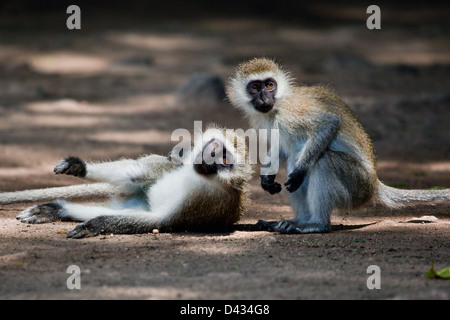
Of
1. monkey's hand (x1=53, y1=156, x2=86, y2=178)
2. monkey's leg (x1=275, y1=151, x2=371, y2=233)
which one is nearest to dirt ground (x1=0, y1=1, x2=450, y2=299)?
monkey's leg (x1=275, y1=151, x2=371, y2=233)

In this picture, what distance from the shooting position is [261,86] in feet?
23.7

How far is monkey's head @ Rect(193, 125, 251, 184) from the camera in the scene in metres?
6.76

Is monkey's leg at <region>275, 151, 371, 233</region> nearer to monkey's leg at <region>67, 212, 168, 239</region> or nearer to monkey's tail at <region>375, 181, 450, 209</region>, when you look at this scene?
monkey's tail at <region>375, 181, 450, 209</region>

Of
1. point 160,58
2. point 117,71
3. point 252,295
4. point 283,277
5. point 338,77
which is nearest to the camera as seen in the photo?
point 252,295

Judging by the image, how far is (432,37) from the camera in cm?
2173

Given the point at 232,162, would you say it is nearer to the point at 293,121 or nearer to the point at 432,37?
the point at 293,121

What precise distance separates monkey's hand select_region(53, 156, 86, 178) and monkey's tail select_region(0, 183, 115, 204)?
2.16 ft

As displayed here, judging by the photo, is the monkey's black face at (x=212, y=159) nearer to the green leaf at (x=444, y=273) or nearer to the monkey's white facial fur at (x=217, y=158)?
the monkey's white facial fur at (x=217, y=158)

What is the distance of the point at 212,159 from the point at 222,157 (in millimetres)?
113

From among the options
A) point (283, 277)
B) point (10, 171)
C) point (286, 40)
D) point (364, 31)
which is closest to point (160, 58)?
point (286, 40)

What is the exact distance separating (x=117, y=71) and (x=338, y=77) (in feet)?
18.1

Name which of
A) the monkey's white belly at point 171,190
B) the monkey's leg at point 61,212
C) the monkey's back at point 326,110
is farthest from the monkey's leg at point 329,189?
the monkey's leg at point 61,212

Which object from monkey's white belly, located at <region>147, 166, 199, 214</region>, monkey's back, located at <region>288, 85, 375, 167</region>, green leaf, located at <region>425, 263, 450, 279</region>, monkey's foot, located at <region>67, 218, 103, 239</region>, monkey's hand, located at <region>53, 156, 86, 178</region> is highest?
monkey's back, located at <region>288, 85, 375, 167</region>

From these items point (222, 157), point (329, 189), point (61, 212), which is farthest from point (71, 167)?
point (329, 189)
